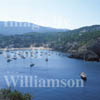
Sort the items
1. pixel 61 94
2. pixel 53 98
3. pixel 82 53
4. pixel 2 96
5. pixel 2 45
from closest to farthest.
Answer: pixel 2 96, pixel 53 98, pixel 61 94, pixel 82 53, pixel 2 45

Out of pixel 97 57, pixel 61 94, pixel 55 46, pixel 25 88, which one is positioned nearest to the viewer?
pixel 61 94

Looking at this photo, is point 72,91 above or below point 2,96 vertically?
below

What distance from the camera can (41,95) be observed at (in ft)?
127

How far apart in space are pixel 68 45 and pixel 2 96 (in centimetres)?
14382

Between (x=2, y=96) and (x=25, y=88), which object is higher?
(x=2, y=96)

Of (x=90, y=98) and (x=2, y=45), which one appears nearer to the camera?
(x=90, y=98)

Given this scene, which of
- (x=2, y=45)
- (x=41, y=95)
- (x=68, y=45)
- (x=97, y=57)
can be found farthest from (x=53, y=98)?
(x=2, y=45)

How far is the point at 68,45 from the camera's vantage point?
535 ft

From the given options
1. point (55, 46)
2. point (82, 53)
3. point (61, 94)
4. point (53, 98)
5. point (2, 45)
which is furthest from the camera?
point (2, 45)

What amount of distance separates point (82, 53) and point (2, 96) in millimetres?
93190

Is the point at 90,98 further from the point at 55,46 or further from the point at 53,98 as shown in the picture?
the point at 55,46

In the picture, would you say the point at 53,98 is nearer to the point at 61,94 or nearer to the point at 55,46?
the point at 61,94

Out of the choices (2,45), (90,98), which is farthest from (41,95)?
(2,45)

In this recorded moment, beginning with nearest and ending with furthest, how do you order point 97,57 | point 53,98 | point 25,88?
point 53,98
point 25,88
point 97,57
